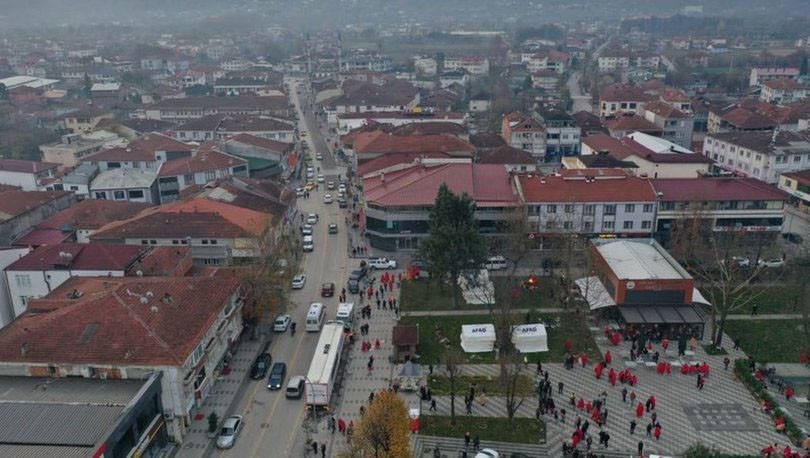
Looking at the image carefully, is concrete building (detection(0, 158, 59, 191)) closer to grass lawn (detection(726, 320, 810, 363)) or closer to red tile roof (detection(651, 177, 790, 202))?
red tile roof (detection(651, 177, 790, 202))

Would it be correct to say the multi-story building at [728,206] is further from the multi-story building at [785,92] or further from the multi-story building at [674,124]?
the multi-story building at [785,92]

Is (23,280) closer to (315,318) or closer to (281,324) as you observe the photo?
(281,324)

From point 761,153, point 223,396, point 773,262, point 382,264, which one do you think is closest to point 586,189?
point 773,262

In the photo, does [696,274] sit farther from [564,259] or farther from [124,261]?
[124,261]

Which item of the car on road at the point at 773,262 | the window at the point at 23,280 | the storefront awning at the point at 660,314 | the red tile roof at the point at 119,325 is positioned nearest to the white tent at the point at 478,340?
the storefront awning at the point at 660,314

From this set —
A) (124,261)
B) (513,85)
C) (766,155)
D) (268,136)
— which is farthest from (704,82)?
(124,261)

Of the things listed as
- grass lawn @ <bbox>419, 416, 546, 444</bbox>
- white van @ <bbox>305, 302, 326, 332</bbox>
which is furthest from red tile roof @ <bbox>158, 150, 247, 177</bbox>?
grass lawn @ <bbox>419, 416, 546, 444</bbox>
